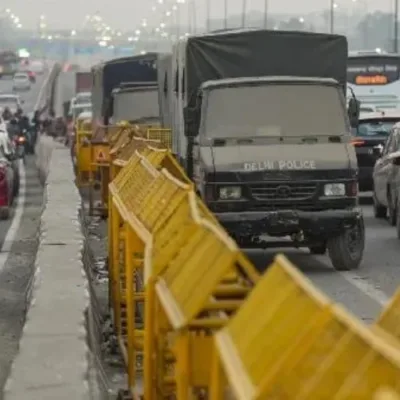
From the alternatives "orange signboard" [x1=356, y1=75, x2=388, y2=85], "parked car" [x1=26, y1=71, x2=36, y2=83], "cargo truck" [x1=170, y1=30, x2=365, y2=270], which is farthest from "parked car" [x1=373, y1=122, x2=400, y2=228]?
"parked car" [x1=26, y1=71, x2=36, y2=83]

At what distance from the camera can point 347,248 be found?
17438mm

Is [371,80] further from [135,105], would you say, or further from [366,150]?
[366,150]

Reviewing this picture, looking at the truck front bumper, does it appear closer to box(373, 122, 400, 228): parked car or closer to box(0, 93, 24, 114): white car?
box(373, 122, 400, 228): parked car

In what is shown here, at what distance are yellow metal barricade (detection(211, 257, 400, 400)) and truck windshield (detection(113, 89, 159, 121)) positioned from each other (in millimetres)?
26812

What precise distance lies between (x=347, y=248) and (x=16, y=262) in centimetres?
443

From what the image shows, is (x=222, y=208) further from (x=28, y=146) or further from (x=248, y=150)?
(x=28, y=146)

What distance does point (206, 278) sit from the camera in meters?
5.88

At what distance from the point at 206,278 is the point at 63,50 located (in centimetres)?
19291


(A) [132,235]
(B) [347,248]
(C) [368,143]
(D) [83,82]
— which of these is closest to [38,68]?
(D) [83,82]

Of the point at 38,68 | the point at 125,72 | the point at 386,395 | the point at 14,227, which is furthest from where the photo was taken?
the point at 38,68

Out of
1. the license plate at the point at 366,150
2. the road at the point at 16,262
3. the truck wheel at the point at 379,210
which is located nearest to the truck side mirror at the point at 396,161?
the truck wheel at the point at 379,210

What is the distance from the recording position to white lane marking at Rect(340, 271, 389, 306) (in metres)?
14.9

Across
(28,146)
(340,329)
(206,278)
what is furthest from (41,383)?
(28,146)

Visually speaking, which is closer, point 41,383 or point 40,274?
point 41,383
